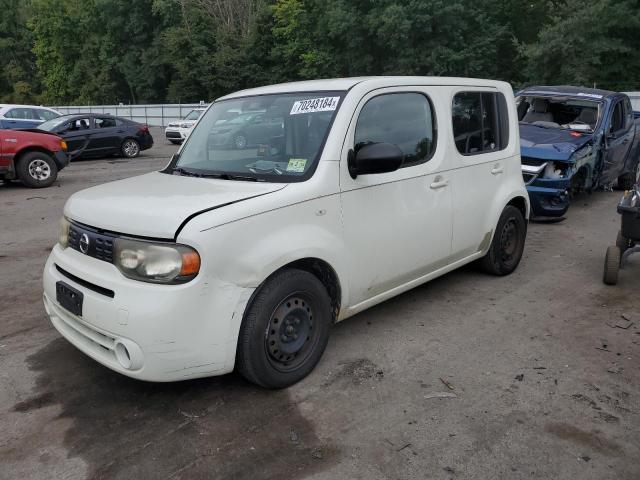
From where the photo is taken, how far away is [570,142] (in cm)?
808

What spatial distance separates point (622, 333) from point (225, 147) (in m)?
3.38

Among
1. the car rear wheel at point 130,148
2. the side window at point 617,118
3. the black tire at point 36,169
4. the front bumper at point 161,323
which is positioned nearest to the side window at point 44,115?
the car rear wheel at point 130,148

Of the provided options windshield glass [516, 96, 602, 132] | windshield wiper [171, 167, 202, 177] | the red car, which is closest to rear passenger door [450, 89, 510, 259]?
windshield wiper [171, 167, 202, 177]

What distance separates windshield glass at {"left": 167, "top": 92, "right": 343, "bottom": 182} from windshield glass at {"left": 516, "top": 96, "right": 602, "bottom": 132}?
6.35 m

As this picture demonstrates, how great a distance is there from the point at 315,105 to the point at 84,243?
1.74 metres

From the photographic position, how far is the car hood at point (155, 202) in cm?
296

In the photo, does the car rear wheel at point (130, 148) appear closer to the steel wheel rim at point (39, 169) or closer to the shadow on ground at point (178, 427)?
the steel wheel rim at point (39, 169)

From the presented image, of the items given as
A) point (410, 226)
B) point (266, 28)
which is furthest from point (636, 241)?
point (266, 28)

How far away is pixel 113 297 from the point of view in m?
2.98

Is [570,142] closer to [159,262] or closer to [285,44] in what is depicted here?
[159,262]

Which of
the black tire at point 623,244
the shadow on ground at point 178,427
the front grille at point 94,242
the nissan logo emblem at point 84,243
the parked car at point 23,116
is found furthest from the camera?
the parked car at point 23,116

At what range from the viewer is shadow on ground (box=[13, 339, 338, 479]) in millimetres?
2766

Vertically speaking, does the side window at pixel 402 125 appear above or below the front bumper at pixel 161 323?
above

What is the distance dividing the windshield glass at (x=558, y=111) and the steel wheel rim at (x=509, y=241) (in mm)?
4111
